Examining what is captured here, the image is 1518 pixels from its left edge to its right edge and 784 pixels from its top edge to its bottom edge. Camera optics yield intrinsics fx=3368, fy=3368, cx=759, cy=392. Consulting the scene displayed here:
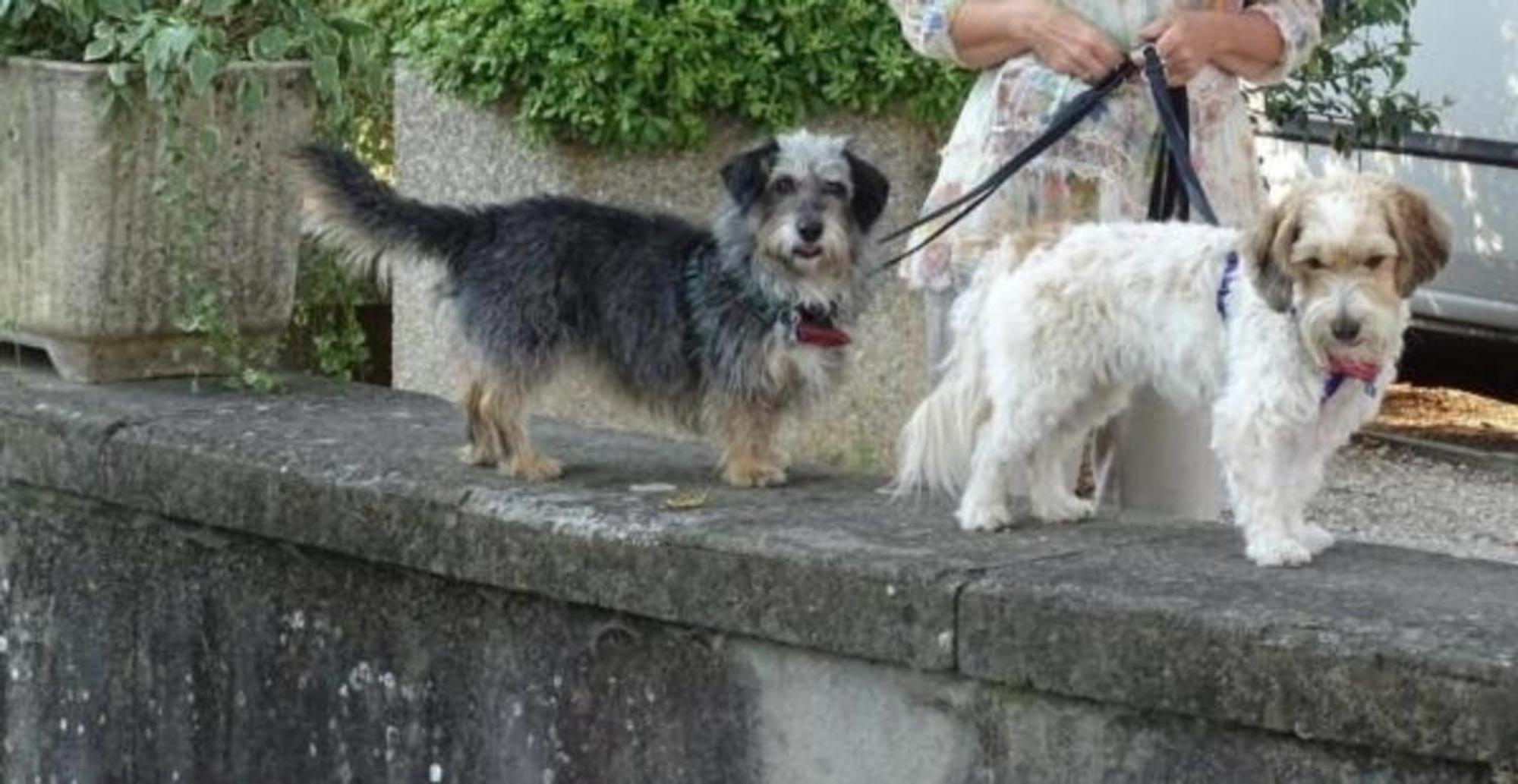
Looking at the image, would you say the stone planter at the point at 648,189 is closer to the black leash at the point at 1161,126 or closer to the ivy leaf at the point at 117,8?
the ivy leaf at the point at 117,8

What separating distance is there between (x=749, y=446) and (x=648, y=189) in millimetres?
2164

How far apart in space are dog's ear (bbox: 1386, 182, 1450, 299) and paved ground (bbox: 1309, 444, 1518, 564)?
3.62 m

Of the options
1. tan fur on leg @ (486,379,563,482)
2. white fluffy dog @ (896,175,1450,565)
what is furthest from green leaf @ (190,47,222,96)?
white fluffy dog @ (896,175,1450,565)

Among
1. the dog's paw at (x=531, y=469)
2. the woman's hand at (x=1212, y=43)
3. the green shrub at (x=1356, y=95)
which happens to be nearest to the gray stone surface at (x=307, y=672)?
the dog's paw at (x=531, y=469)

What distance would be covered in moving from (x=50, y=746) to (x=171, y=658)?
42 cm

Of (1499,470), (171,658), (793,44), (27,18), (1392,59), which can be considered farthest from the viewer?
(1499,470)

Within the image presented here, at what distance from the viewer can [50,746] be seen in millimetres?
6129

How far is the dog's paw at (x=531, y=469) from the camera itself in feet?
17.9

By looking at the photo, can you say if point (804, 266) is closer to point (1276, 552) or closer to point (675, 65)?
point (1276, 552)

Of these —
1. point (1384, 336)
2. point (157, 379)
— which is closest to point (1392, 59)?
point (157, 379)

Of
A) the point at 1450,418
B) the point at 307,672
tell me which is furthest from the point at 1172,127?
the point at 1450,418

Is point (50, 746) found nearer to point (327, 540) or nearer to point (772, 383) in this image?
point (327, 540)

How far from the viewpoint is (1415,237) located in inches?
179

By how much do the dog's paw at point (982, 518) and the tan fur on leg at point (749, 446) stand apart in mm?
471
